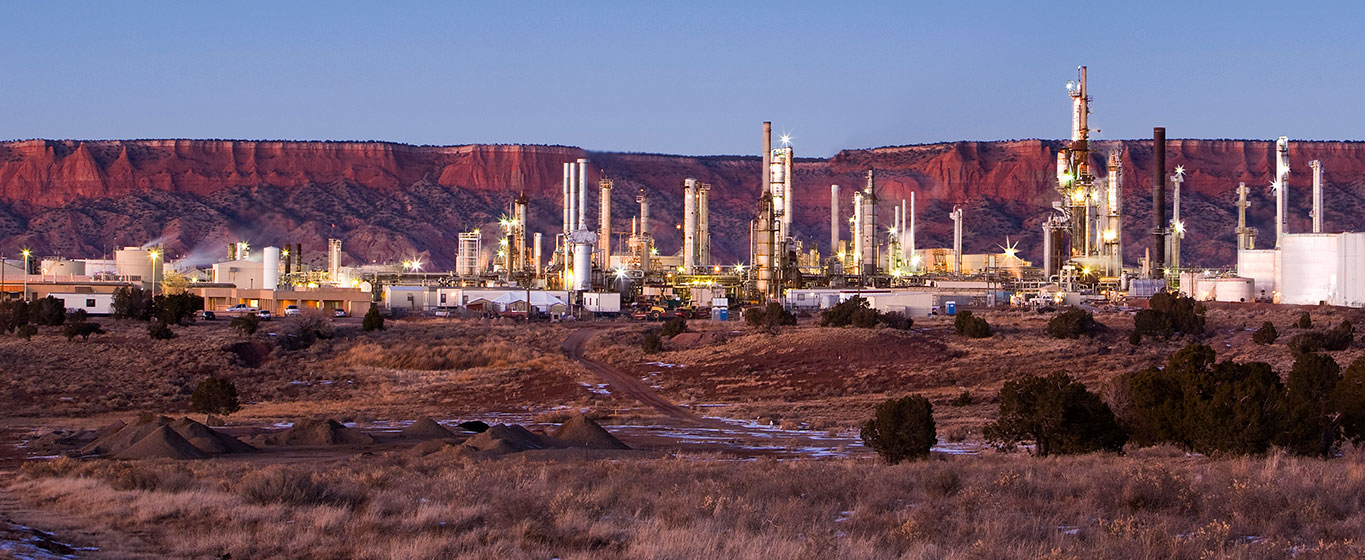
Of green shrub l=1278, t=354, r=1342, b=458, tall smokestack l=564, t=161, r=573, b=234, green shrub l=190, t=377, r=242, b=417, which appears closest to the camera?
green shrub l=1278, t=354, r=1342, b=458

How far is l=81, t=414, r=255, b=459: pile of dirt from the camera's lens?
97.2 ft

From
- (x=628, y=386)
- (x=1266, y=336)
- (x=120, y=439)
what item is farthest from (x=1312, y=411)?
(x=1266, y=336)

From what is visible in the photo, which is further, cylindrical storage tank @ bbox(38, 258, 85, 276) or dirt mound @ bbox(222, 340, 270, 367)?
cylindrical storage tank @ bbox(38, 258, 85, 276)

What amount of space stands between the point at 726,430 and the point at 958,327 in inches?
1226

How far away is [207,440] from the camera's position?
3145cm

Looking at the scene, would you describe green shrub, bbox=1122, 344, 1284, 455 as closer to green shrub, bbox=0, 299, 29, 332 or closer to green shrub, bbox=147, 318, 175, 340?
green shrub, bbox=147, 318, 175, 340

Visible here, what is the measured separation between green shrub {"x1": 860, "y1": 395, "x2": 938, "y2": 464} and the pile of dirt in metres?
14.5

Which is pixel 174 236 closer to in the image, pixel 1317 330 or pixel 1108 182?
pixel 1108 182

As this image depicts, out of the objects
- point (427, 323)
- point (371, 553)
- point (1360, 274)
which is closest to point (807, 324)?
point (427, 323)

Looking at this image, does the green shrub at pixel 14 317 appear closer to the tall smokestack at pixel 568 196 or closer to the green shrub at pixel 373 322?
the green shrub at pixel 373 322

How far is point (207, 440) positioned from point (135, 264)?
280ft

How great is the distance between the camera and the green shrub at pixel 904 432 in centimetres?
2878

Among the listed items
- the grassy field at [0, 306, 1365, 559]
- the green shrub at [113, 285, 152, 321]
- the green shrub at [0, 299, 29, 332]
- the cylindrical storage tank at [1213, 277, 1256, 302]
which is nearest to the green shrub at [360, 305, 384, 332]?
the green shrub at [113, 285, 152, 321]

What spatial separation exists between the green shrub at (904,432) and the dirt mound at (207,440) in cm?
1456
